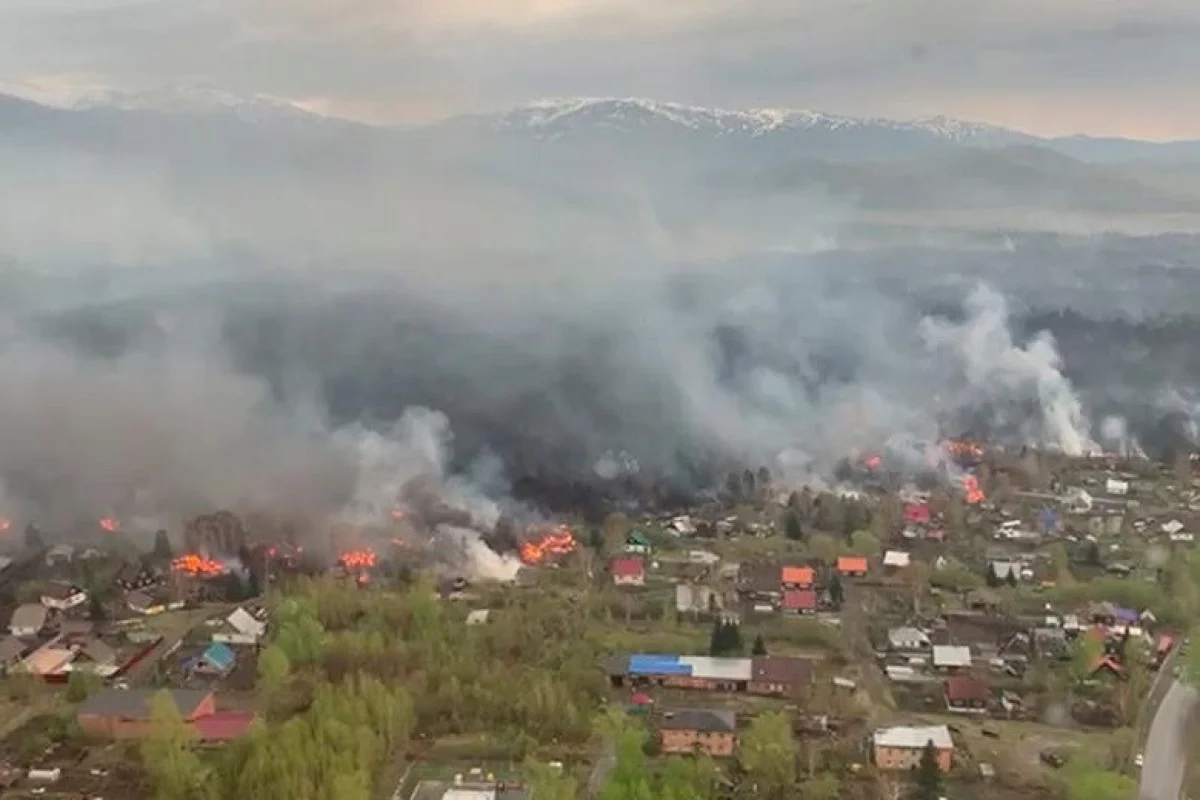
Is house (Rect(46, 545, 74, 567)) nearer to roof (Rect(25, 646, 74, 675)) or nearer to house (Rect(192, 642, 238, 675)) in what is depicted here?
roof (Rect(25, 646, 74, 675))

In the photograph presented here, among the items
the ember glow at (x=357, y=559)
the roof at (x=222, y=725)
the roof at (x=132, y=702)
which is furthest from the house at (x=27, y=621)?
the roof at (x=222, y=725)

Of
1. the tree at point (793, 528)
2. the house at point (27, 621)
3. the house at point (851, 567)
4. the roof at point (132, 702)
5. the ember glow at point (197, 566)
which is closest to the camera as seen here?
the roof at point (132, 702)

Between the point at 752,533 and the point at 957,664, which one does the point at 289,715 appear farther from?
the point at 752,533

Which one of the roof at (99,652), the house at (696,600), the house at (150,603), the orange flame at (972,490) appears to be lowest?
the house at (150,603)

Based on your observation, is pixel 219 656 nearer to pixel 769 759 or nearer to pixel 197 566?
pixel 197 566

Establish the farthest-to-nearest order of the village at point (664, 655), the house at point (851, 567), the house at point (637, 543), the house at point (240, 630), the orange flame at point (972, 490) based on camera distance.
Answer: the orange flame at point (972, 490)
the house at point (637, 543)
the house at point (851, 567)
the house at point (240, 630)
the village at point (664, 655)

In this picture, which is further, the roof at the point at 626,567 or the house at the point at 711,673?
the roof at the point at 626,567

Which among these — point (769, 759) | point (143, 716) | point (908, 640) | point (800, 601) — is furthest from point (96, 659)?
point (908, 640)

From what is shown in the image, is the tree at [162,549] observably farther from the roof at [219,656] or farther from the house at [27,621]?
the roof at [219,656]
